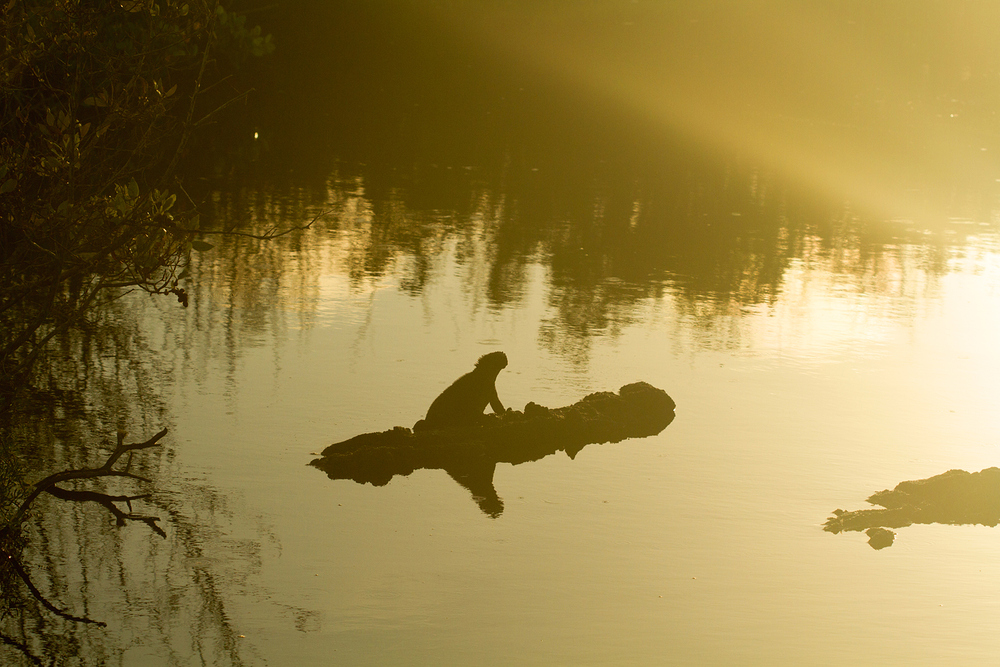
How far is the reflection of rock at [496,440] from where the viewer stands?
738 centimetres

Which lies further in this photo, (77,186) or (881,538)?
(881,538)

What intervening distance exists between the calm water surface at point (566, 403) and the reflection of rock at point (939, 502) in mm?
140

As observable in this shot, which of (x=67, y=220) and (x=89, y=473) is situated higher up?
(x=67, y=220)

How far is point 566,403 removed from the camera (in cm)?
894

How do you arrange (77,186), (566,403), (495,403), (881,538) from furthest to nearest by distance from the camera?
(566,403)
(495,403)
(881,538)
(77,186)

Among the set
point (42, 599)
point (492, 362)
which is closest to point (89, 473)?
point (42, 599)

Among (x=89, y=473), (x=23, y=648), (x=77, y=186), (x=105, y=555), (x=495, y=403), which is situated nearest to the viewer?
(x=23, y=648)

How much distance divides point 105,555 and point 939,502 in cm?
524

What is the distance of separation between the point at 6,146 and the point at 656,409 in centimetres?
506

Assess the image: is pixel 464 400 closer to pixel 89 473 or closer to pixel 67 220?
pixel 89 473

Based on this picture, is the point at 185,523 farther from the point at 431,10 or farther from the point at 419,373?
the point at 431,10

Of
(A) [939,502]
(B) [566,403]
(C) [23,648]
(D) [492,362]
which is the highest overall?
(D) [492,362]

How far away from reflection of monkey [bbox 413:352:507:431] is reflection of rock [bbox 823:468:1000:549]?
2.50m

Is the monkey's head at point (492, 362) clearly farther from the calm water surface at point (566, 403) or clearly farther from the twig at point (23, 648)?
the twig at point (23, 648)
